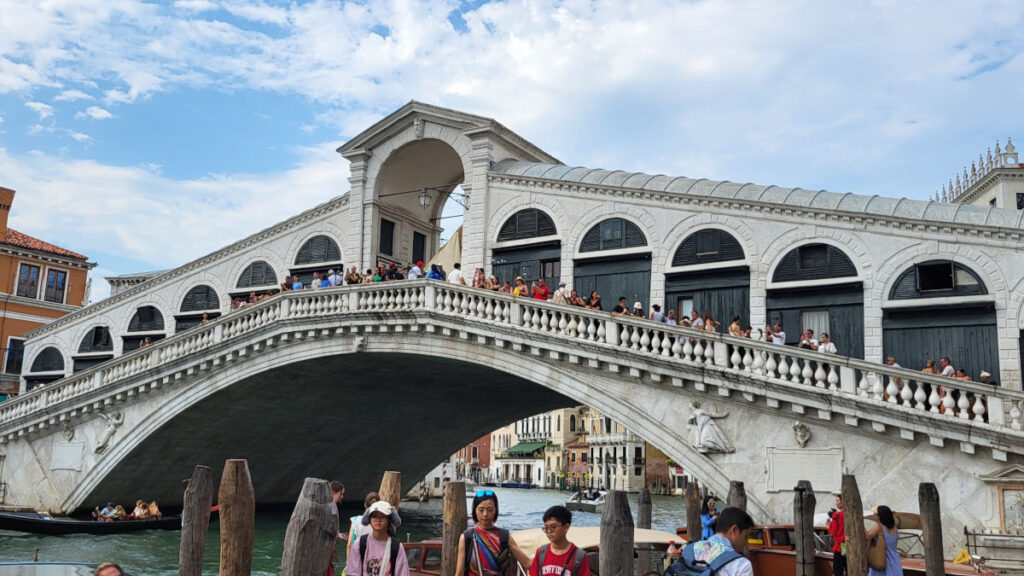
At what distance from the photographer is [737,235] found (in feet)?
65.5

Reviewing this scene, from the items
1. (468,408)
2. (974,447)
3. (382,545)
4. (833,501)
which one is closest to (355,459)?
(468,408)

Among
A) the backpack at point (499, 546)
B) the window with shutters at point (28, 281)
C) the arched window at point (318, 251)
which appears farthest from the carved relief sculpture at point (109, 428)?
the backpack at point (499, 546)

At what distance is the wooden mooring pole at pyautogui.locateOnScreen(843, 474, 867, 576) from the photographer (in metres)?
10.3

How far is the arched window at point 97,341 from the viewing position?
99.6ft

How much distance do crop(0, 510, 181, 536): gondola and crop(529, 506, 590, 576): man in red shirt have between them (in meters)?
20.9

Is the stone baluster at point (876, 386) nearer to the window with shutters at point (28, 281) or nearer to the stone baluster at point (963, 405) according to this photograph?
the stone baluster at point (963, 405)

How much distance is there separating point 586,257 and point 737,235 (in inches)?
148

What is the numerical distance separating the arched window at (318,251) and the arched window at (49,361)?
34.5 feet

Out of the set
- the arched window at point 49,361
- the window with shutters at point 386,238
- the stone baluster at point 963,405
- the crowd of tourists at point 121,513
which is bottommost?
the crowd of tourists at point 121,513

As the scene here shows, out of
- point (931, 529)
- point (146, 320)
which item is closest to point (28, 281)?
point (146, 320)

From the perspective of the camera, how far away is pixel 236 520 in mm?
8273

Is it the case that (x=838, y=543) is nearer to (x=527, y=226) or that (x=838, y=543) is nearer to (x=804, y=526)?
(x=804, y=526)

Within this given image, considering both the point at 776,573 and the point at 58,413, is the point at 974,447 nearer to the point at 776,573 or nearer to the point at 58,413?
the point at 776,573

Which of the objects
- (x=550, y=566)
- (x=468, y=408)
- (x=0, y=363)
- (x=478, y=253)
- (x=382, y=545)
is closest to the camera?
(x=550, y=566)
